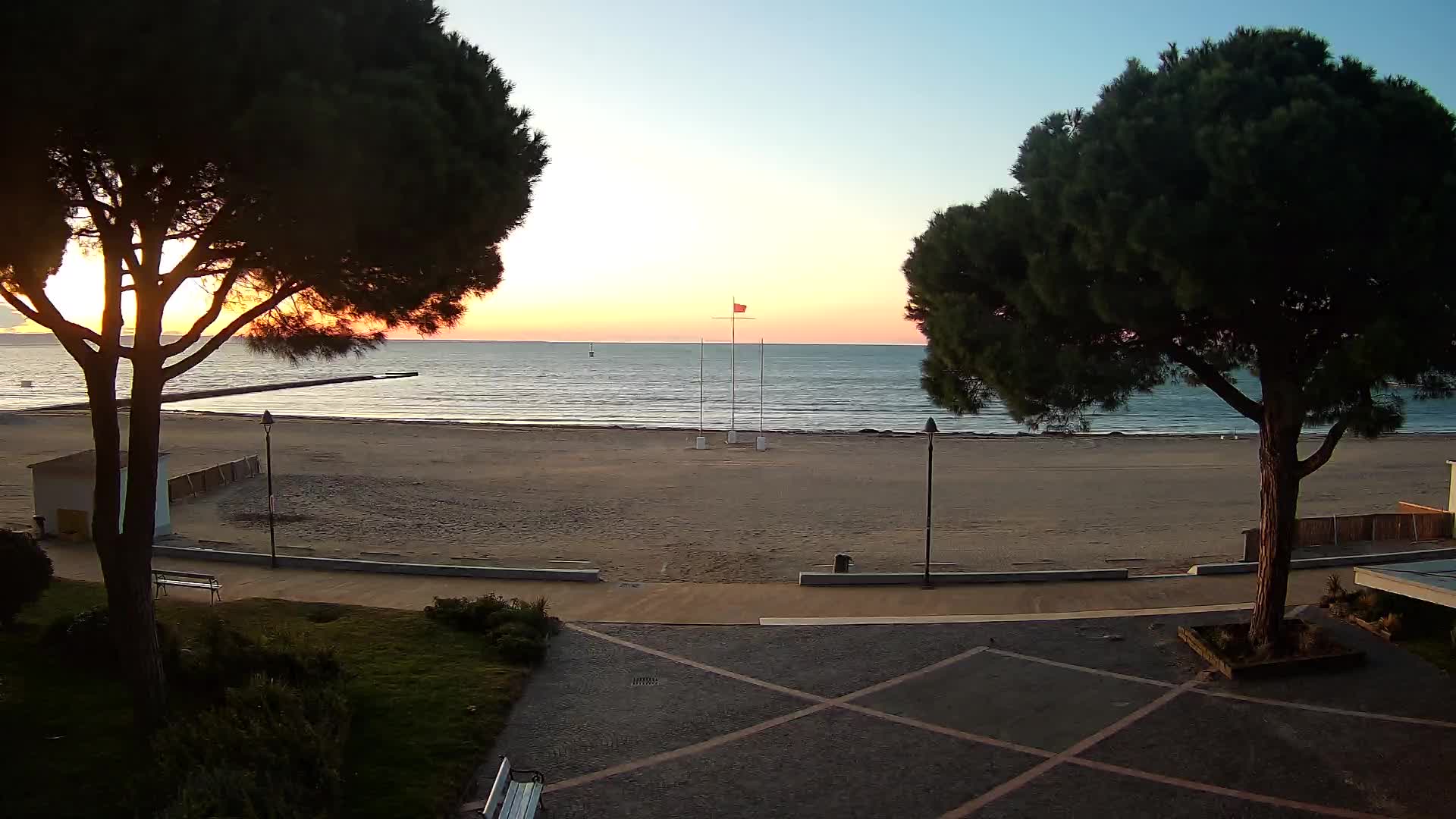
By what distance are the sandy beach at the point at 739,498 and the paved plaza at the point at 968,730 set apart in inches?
254

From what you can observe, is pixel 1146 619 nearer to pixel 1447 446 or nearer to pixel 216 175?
pixel 216 175

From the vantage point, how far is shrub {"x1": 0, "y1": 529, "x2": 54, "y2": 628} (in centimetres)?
931

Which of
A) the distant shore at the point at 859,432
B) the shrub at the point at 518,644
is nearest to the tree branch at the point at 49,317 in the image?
the shrub at the point at 518,644

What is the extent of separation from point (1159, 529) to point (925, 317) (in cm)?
1515

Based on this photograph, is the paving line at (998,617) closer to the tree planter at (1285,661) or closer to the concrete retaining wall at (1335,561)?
the tree planter at (1285,661)

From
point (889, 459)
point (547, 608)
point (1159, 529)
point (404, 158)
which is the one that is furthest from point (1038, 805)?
point (889, 459)

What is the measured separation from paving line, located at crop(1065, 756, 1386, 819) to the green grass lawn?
542cm

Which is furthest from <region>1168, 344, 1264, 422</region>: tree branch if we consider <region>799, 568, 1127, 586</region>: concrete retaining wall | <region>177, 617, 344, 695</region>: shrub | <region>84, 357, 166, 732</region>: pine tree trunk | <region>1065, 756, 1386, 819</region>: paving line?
<region>84, 357, 166, 732</region>: pine tree trunk

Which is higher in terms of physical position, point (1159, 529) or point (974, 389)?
point (974, 389)

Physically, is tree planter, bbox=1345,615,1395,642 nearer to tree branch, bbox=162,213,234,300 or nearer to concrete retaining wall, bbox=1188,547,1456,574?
concrete retaining wall, bbox=1188,547,1456,574

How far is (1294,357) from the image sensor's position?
32.8 ft

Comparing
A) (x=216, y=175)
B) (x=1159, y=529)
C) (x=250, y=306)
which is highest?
(x=216, y=175)

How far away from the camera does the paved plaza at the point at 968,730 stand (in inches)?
293

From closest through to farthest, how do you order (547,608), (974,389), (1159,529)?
(974,389) → (547,608) → (1159,529)
